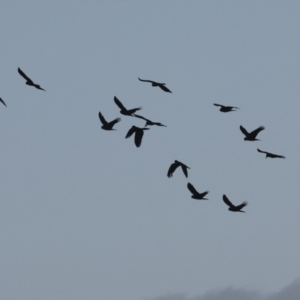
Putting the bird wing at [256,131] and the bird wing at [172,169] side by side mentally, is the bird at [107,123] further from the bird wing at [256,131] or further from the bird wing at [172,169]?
the bird wing at [256,131]

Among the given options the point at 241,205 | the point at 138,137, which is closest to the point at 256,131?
the point at 241,205

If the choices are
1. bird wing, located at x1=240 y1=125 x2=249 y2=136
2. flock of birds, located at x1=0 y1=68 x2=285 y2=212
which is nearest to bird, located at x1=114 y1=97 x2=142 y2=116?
flock of birds, located at x1=0 y1=68 x2=285 y2=212

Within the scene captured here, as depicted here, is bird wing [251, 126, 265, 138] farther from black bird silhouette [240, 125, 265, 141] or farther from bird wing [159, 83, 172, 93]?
bird wing [159, 83, 172, 93]

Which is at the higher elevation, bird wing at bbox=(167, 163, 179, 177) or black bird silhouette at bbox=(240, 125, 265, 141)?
black bird silhouette at bbox=(240, 125, 265, 141)

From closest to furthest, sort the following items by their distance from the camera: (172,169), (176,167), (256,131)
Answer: (256,131), (172,169), (176,167)

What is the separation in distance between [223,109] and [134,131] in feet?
15.0

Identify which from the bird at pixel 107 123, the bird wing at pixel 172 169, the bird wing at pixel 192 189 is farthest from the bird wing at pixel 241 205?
the bird at pixel 107 123

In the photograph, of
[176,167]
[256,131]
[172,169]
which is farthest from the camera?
[176,167]

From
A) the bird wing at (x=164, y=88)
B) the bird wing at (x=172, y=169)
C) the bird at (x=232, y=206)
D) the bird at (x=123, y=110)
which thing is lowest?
the bird at (x=232, y=206)

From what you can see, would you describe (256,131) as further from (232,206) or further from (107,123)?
(107,123)

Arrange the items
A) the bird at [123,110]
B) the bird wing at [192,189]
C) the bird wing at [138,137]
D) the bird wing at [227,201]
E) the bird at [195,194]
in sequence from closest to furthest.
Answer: the bird at [123,110] → the bird wing at [138,137] → the bird at [195,194] → the bird wing at [227,201] → the bird wing at [192,189]

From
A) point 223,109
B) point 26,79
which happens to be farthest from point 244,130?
point 26,79

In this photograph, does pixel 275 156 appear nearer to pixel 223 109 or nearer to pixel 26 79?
pixel 223 109

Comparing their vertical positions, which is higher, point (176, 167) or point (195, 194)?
point (176, 167)
